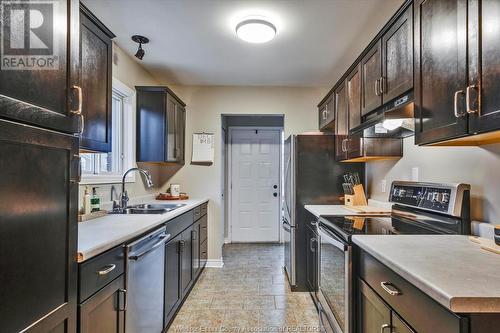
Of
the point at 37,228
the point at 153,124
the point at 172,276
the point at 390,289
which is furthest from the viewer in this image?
the point at 153,124

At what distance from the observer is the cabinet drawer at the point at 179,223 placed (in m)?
2.20

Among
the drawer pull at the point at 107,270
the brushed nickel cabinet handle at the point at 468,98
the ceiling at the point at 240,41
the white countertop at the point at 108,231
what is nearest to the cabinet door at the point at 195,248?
the white countertop at the point at 108,231

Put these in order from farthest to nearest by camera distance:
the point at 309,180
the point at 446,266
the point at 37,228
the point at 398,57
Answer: the point at 309,180 → the point at 398,57 → the point at 446,266 → the point at 37,228

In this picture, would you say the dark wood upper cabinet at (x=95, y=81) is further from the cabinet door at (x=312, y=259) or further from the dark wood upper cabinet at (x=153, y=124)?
the cabinet door at (x=312, y=259)

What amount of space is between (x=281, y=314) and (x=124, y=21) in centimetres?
286

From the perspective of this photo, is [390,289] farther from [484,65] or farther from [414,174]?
[414,174]

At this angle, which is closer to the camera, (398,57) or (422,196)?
(398,57)

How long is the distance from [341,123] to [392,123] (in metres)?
0.97

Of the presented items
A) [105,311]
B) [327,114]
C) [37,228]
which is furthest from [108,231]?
[327,114]

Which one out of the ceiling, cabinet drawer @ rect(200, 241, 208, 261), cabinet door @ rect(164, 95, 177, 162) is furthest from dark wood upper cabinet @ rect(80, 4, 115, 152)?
cabinet drawer @ rect(200, 241, 208, 261)

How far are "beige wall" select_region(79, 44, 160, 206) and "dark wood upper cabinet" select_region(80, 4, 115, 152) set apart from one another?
79 centimetres

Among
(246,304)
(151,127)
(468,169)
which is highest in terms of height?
(151,127)

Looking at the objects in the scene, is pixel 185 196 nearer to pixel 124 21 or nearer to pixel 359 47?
pixel 124 21

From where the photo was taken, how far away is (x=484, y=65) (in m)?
1.04
